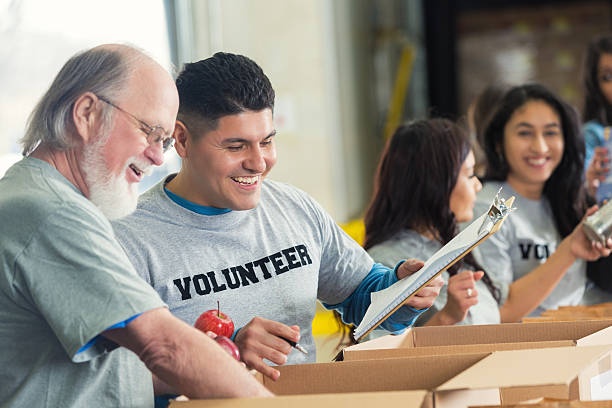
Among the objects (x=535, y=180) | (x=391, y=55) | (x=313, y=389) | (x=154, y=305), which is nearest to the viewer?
(x=154, y=305)

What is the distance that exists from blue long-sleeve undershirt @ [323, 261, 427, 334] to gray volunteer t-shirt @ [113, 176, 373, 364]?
60 millimetres

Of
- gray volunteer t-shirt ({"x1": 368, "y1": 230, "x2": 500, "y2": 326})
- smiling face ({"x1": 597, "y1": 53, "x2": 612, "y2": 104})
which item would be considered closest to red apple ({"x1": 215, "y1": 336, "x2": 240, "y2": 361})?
gray volunteer t-shirt ({"x1": 368, "y1": 230, "x2": 500, "y2": 326})

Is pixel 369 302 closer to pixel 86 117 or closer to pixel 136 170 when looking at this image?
pixel 136 170

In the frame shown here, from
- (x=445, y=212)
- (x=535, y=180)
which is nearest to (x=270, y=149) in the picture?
(x=445, y=212)

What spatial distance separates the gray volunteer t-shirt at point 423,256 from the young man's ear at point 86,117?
49.9 inches

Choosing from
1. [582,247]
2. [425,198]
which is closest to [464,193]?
[425,198]

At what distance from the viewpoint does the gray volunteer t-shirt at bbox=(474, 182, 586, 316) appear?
301cm

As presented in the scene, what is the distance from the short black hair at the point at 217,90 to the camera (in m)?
1.92

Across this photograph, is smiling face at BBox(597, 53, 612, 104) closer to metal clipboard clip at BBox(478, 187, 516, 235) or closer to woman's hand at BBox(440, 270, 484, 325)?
woman's hand at BBox(440, 270, 484, 325)

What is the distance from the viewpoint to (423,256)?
2.64 m

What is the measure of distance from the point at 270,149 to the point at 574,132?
1.64 meters

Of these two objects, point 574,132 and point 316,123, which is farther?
point 316,123

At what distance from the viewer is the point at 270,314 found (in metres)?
2.00

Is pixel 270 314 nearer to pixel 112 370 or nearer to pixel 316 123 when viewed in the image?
pixel 112 370
